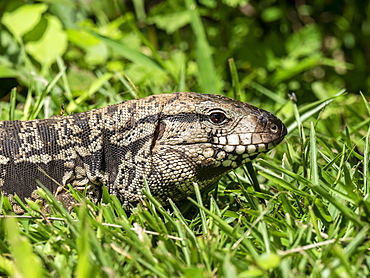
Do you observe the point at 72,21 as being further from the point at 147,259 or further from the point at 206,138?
the point at 147,259

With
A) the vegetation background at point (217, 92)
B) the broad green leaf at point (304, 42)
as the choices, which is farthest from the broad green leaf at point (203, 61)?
the broad green leaf at point (304, 42)

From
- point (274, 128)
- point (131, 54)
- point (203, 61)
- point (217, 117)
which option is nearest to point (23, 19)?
point (131, 54)

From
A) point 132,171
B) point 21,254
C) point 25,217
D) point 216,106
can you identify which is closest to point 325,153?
point 216,106

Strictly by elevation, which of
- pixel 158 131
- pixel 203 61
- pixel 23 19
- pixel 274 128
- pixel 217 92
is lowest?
pixel 274 128

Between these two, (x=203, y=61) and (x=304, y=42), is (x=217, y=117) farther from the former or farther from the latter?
(x=304, y=42)

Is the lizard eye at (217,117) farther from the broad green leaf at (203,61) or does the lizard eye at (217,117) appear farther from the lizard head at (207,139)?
the broad green leaf at (203,61)

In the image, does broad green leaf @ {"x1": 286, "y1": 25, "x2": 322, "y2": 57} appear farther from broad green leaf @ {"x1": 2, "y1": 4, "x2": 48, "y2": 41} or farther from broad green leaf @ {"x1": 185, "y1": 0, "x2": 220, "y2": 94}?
broad green leaf @ {"x1": 2, "y1": 4, "x2": 48, "y2": 41}
